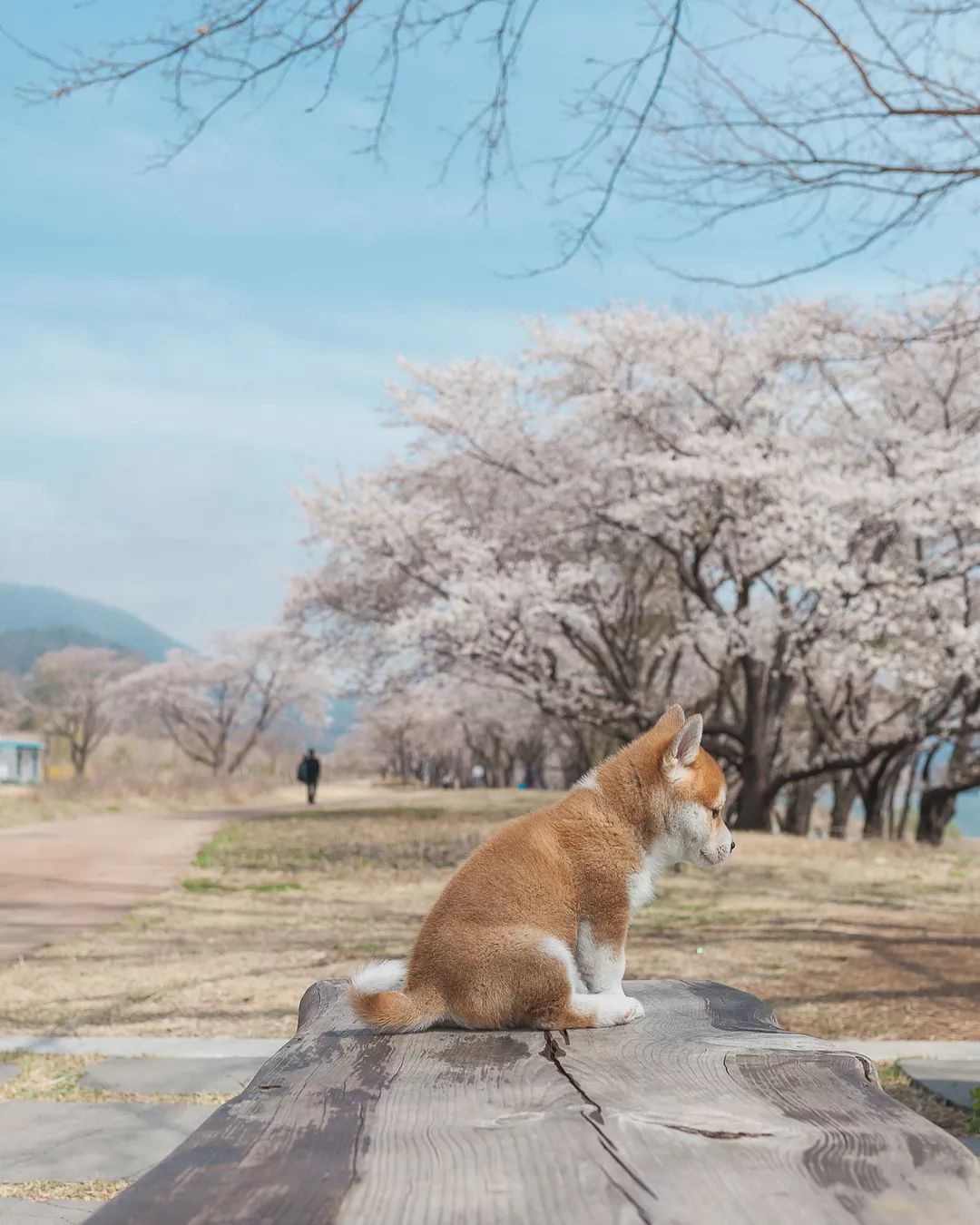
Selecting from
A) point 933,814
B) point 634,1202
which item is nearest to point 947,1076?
point 634,1202

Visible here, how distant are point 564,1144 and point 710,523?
1828 centimetres

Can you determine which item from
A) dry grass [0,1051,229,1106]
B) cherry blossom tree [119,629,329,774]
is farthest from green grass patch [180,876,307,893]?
cherry blossom tree [119,629,329,774]

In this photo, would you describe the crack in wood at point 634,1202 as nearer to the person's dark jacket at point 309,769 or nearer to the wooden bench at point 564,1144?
the wooden bench at point 564,1144

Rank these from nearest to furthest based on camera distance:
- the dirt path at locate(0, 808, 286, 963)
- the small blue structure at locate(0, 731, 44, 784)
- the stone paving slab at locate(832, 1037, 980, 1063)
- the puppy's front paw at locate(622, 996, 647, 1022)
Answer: the puppy's front paw at locate(622, 996, 647, 1022), the stone paving slab at locate(832, 1037, 980, 1063), the dirt path at locate(0, 808, 286, 963), the small blue structure at locate(0, 731, 44, 784)

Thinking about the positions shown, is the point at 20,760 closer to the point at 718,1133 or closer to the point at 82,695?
the point at 82,695

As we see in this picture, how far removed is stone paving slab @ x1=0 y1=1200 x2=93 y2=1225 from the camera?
3.39 metres

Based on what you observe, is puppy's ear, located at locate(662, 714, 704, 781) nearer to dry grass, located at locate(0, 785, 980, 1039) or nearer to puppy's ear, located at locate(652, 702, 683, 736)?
puppy's ear, located at locate(652, 702, 683, 736)

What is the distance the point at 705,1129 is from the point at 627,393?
18.5 m

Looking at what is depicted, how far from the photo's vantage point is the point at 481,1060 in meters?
2.45

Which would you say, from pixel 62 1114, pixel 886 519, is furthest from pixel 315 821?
pixel 62 1114

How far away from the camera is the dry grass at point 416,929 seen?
668 cm

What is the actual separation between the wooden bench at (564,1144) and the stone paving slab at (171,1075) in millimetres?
2734

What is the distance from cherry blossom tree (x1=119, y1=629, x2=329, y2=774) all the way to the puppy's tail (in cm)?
4883

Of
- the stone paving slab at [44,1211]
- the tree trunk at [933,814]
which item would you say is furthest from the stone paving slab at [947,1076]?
the tree trunk at [933,814]
